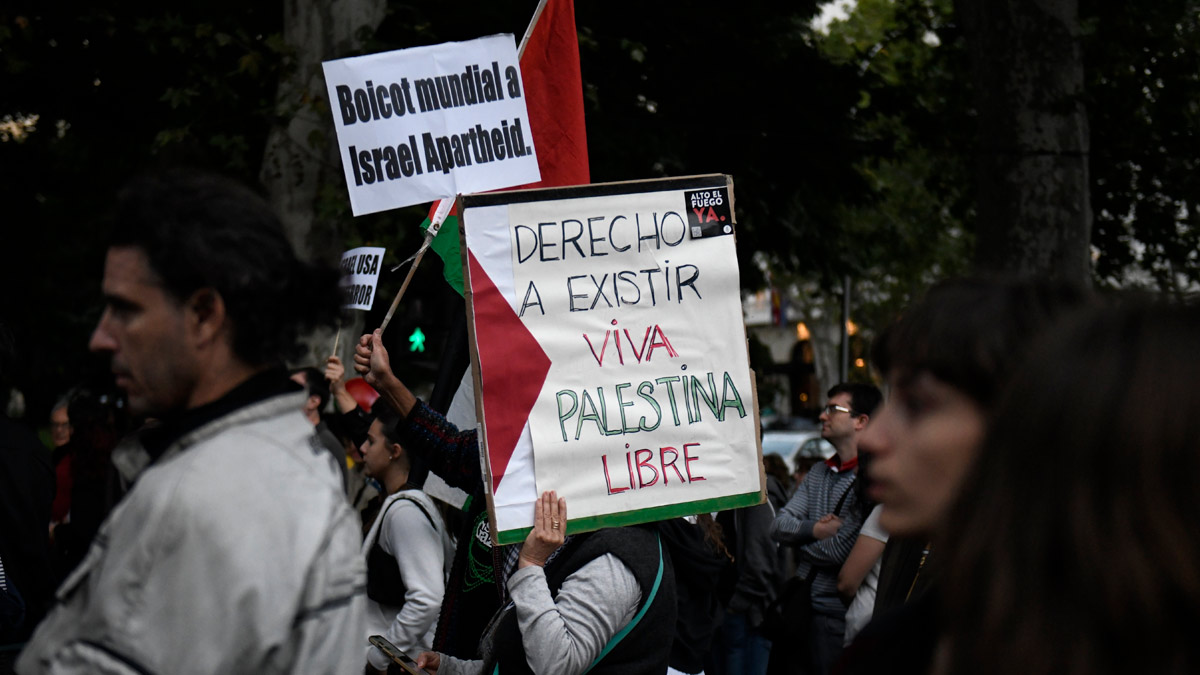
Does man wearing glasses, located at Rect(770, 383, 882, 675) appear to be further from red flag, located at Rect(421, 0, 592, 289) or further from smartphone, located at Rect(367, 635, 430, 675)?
smartphone, located at Rect(367, 635, 430, 675)

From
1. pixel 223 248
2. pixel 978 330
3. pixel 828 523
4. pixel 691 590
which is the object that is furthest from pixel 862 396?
pixel 223 248

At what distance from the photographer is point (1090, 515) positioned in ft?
3.90

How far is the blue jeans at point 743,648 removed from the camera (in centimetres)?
721

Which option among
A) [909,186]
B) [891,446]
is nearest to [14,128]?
[891,446]

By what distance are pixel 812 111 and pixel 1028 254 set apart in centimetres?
416

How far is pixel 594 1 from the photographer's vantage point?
1225 centimetres

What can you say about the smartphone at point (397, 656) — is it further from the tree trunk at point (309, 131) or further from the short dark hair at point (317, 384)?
the tree trunk at point (309, 131)

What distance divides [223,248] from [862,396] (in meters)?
Answer: 4.36

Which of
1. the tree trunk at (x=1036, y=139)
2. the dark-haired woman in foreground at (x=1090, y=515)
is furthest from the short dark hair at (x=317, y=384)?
the tree trunk at (x=1036, y=139)

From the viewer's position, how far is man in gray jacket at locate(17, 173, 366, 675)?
1646 millimetres

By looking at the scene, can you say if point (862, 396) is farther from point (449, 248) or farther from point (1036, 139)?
point (1036, 139)

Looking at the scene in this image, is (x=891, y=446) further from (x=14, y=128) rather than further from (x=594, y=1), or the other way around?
(x=14, y=128)

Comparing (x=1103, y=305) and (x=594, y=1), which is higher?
(x=594, y=1)

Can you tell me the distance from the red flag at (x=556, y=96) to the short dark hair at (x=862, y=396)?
168 cm
